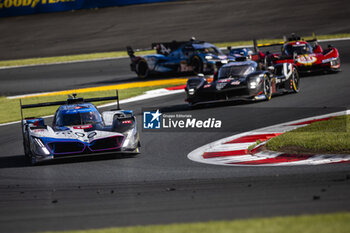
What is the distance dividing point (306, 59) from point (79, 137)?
12.9m

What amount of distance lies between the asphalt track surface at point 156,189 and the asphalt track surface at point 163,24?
83.2 feet

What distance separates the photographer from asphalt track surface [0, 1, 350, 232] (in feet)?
22.9

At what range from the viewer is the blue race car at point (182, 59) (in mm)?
25359

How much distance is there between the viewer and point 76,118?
Answer: 12859 millimetres

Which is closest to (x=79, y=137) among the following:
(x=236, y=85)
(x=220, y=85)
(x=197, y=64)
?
(x=220, y=85)

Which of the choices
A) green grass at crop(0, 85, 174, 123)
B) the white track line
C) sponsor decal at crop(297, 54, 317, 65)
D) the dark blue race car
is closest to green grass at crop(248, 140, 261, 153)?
the white track line

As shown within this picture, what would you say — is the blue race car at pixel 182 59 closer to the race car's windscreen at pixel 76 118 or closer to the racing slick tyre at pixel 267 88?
the racing slick tyre at pixel 267 88

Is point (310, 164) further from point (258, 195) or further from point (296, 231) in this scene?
point (296, 231)

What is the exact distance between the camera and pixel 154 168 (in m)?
10.7

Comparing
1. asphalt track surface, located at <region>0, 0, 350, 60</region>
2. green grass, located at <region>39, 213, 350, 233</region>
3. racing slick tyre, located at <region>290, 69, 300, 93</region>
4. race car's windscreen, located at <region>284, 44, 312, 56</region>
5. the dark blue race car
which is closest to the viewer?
green grass, located at <region>39, 213, 350, 233</region>

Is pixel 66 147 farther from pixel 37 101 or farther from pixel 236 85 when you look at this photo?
pixel 37 101

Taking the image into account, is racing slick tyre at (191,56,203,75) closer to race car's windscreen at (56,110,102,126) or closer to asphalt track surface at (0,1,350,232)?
asphalt track surface at (0,1,350,232)

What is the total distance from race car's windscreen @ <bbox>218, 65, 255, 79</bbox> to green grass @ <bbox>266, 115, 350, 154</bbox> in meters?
5.74

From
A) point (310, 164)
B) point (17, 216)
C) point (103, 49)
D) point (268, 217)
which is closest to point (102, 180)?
point (17, 216)
